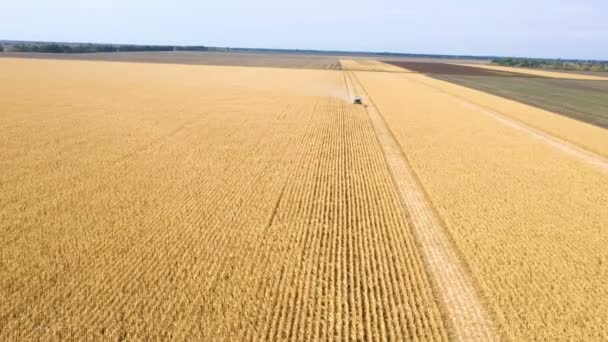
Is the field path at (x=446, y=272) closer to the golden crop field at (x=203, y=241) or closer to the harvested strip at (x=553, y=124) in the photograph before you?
the golden crop field at (x=203, y=241)

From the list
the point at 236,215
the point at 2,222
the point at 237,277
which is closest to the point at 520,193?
the point at 236,215

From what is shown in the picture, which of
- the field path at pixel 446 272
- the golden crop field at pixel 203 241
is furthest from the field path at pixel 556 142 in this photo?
the field path at pixel 446 272

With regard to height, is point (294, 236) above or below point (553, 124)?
above

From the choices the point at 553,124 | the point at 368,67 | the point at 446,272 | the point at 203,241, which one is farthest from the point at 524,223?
the point at 368,67

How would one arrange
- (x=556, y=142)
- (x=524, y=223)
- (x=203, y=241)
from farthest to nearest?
1. (x=556, y=142)
2. (x=524, y=223)
3. (x=203, y=241)

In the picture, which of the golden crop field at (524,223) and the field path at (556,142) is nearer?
the golden crop field at (524,223)

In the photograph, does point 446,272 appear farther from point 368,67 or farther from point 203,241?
point 368,67

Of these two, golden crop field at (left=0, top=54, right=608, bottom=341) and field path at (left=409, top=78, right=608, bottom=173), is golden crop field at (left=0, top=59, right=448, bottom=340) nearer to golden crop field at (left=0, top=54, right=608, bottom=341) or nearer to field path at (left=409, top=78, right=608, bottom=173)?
golden crop field at (left=0, top=54, right=608, bottom=341)
